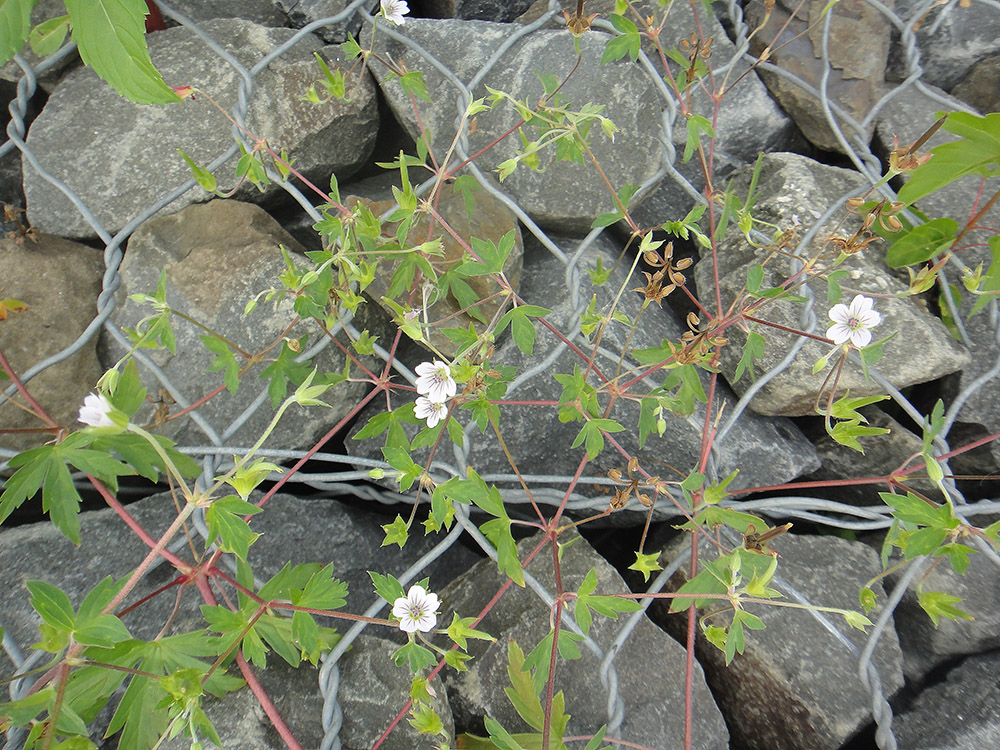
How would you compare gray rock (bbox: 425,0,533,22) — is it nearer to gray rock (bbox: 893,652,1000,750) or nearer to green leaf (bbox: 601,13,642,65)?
green leaf (bbox: 601,13,642,65)

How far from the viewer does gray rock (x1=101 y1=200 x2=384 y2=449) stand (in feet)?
4.71

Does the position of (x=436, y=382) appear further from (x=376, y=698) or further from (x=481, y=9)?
(x=481, y=9)

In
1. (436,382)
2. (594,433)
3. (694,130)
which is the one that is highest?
(694,130)

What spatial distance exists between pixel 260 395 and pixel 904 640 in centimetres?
150

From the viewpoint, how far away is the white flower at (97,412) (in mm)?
837

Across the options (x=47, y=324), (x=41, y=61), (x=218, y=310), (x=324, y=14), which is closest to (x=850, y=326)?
(x=218, y=310)

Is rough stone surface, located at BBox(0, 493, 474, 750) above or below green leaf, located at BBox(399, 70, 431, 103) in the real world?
below

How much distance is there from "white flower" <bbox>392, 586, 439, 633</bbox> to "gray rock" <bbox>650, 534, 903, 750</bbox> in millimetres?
550

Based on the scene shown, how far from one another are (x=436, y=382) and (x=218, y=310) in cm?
A: 66

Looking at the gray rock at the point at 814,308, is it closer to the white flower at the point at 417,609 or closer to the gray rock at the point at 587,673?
the gray rock at the point at 587,673

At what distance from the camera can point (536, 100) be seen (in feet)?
5.21

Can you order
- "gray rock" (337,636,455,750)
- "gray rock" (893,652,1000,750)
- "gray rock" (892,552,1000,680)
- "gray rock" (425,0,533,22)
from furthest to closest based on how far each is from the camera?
"gray rock" (425,0,533,22)
"gray rock" (892,552,1000,680)
"gray rock" (893,652,1000,750)
"gray rock" (337,636,455,750)

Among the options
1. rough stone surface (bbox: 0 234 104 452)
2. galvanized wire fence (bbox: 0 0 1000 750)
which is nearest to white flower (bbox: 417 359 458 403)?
galvanized wire fence (bbox: 0 0 1000 750)

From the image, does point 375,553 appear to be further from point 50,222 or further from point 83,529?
point 50,222
